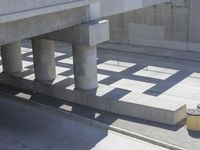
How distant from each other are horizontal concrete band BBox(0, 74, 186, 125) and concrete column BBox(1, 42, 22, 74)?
304 cm

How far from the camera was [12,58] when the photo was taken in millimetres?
27766

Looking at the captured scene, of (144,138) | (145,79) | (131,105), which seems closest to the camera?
(144,138)

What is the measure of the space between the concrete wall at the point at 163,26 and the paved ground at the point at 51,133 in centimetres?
1528

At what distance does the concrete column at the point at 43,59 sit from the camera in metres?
24.9

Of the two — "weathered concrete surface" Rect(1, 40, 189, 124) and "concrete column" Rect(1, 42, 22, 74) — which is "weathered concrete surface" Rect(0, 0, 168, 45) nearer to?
"weathered concrete surface" Rect(1, 40, 189, 124)

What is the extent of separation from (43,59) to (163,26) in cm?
1335

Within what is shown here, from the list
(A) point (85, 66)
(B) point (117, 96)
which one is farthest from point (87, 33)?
(B) point (117, 96)

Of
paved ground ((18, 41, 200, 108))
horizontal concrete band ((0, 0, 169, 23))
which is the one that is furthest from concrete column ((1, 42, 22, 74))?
horizontal concrete band ((0, 0, 169, 23))

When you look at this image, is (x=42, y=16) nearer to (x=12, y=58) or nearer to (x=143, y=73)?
(x=12, y=58)

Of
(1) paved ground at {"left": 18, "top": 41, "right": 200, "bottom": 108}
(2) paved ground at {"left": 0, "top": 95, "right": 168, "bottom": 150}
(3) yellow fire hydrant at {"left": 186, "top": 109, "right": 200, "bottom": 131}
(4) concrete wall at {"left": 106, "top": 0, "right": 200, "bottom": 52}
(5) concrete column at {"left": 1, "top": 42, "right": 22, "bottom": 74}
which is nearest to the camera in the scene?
(2) paved ground at {"left": 0, "top": 95, "right": 168, "bottom": 150}

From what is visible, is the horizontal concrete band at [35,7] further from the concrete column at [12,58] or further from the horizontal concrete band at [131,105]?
the concrete column at [12,58]

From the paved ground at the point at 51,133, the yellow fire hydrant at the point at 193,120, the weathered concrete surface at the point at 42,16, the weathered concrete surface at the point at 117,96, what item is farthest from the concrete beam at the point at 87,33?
the yellow fire hydrant at the point at 193,120

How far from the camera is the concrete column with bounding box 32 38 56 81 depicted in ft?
81.8

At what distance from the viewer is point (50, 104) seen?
23578 millimetres
